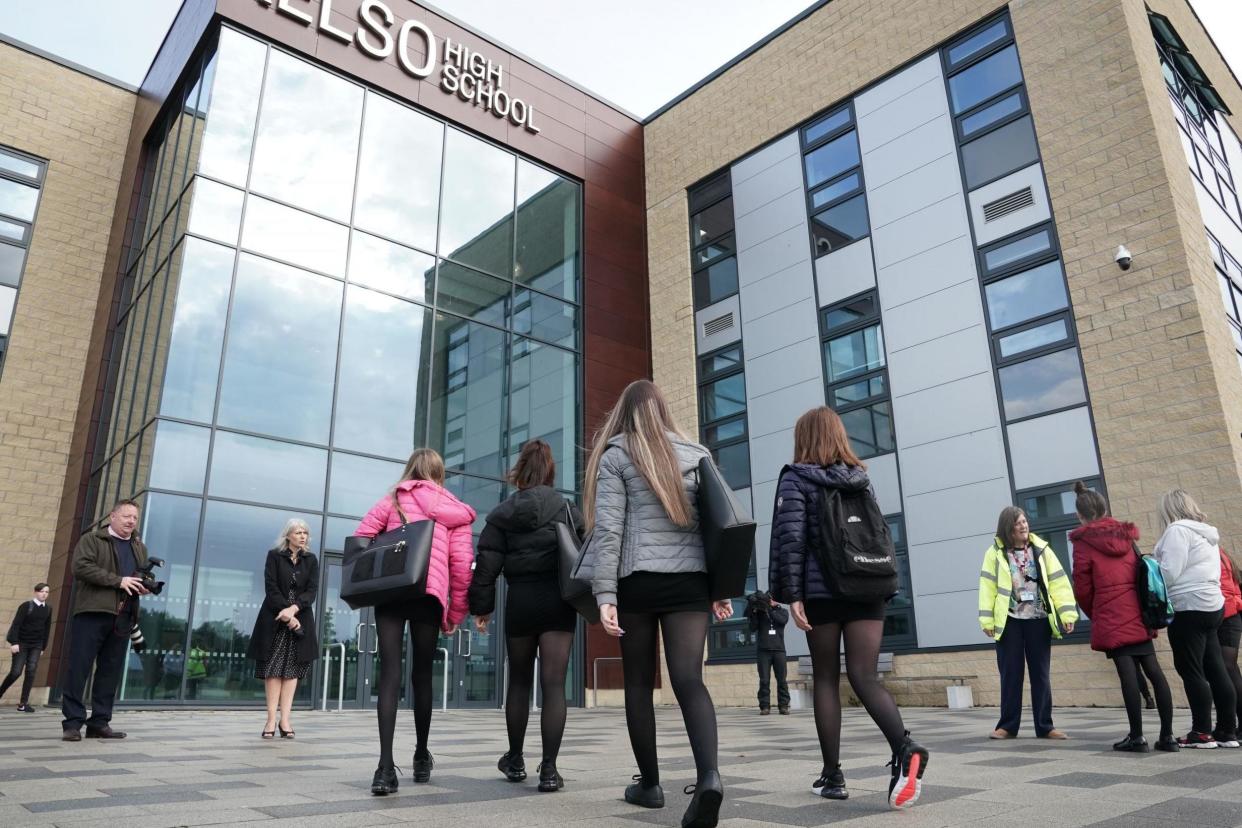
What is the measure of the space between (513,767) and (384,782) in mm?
721

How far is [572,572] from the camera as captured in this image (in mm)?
3396

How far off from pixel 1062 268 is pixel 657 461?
1040 cm

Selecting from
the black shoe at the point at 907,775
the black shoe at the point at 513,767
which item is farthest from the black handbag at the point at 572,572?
the black shoe at the point at 907,775

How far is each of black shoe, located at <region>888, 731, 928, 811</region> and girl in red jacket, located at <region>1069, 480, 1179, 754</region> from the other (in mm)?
2399

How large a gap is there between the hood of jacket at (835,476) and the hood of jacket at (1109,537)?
238 cm

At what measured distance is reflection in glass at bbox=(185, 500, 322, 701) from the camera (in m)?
11.2

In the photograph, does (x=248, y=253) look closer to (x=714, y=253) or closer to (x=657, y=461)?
(x=714, y=253)

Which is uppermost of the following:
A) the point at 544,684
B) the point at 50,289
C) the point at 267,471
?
the point at 50,289

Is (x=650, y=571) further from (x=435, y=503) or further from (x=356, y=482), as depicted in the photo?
(x=356, y=482)

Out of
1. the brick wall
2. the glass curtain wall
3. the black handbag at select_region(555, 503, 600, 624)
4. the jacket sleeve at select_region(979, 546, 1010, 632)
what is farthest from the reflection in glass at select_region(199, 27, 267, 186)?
the jacket sleeve at select_region(979, 546, 1010, 632)

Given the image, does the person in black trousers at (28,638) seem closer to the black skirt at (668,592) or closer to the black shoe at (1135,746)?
the black skirt at (668,592)

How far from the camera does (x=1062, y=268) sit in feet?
38.0

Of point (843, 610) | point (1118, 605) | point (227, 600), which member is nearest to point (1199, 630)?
point (1118, 605)

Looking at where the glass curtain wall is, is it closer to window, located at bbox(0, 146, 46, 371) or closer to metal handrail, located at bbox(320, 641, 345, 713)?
metal handrail, located at bbox(320, 641, 345, 713)
